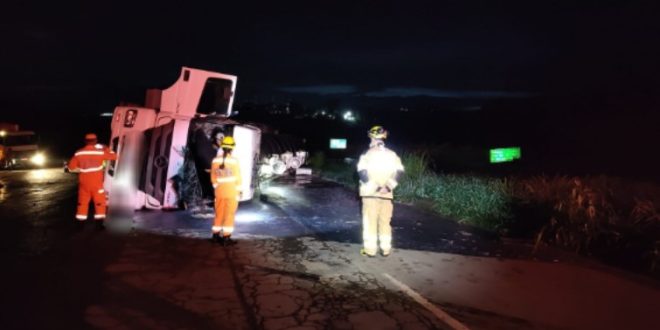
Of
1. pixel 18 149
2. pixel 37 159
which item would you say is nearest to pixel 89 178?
pixel 18 149

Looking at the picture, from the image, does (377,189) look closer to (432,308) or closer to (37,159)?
(432,308)

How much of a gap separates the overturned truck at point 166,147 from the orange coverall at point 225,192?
3022 mm

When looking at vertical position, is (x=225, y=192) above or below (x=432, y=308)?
above

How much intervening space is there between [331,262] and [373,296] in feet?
5.46

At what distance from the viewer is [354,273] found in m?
6.83

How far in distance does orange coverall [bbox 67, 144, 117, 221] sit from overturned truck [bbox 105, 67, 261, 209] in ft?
5.56

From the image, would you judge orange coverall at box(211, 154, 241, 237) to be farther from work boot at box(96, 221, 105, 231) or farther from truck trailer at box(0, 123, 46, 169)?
truck trailer at box(0, 123, 46, 169)

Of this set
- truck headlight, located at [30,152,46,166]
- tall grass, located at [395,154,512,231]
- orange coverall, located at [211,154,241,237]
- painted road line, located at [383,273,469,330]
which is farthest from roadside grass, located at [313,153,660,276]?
truck headlight, located at [30,152,46,166]

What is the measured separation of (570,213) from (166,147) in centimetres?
803

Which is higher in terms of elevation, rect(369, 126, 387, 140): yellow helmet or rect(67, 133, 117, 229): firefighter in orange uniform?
rect(369, 126, 387, 140): yellow helmet

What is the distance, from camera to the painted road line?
4977 mm

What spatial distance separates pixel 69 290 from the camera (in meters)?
5.80

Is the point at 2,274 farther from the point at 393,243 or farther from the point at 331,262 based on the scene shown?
the point at 393,243

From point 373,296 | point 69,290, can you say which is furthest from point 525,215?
point 69,290
